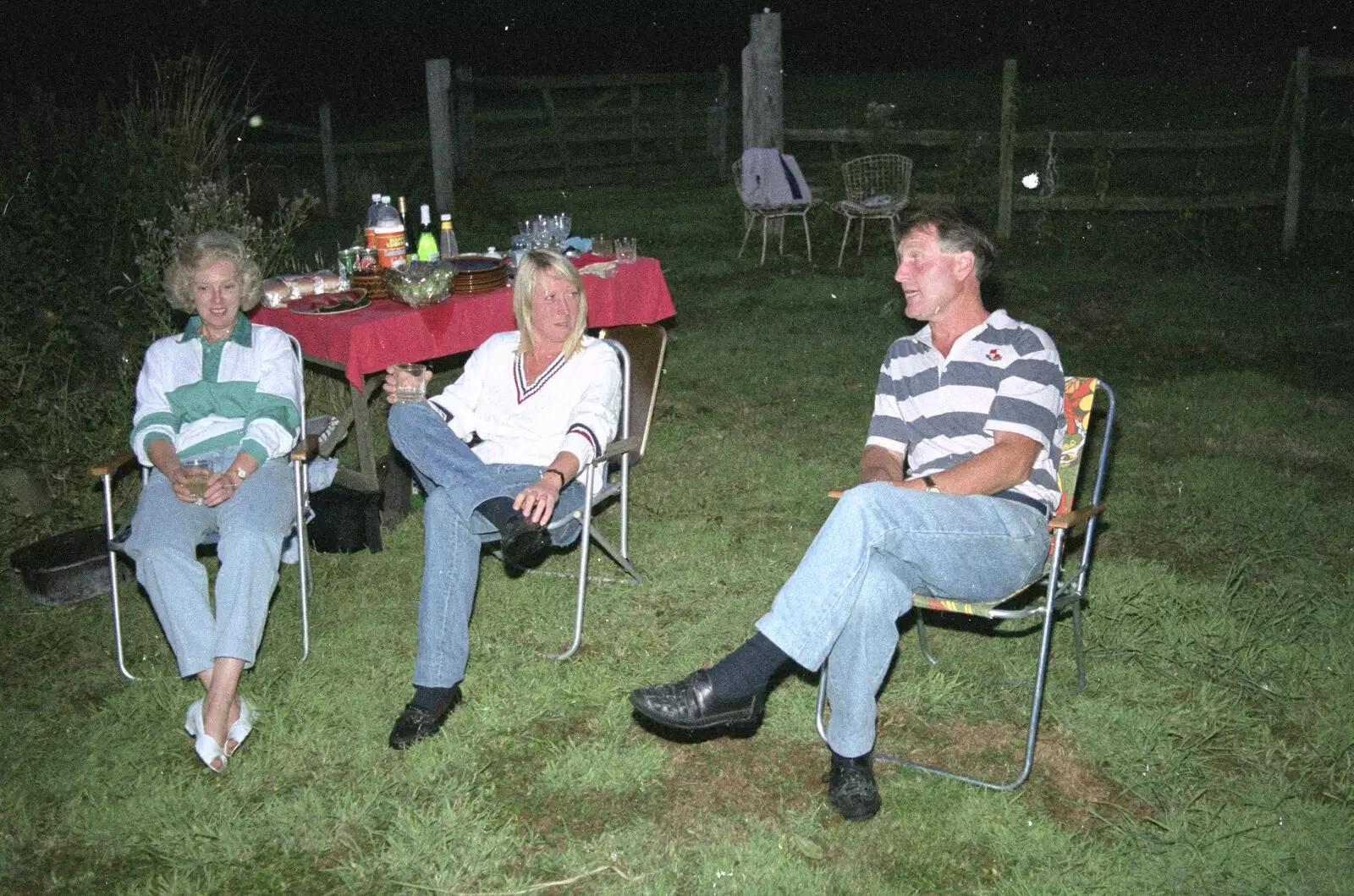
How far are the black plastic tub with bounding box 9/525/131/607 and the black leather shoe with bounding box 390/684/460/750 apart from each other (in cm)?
155

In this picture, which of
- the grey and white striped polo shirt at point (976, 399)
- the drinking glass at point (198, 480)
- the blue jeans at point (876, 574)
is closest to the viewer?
the blue jeans at point (876, 574)

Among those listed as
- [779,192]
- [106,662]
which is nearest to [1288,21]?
[779,192]

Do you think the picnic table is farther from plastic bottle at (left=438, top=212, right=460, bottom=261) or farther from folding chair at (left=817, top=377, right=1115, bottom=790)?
folding chair at (left=817, top=377, right=1115, bottom=790)

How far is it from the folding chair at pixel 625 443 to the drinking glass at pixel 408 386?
1.80ft

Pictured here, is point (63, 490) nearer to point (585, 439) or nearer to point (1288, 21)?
point (585, 439)

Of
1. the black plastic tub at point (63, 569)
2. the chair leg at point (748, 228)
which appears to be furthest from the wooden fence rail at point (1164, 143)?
the black plastic tub at point (63, 569)

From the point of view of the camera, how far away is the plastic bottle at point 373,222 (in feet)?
15.7

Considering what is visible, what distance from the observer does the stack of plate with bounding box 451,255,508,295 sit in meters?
4.68

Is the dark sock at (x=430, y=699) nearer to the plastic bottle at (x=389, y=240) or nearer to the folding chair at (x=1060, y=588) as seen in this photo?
the folding chair at (x=1060, y=588)

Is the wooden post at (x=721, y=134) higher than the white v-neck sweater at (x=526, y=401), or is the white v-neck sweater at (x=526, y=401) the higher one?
the wooden post at (x=721, y=134)

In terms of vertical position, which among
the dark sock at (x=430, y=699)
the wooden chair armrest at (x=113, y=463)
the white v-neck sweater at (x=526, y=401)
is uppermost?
the white v-neck sweater at (x=526, y=401)

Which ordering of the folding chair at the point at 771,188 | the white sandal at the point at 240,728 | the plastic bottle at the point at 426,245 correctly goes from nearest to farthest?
the white sandal at the point at 240,728, the plastic bottle at the point at 426,245, the folding chair at the point at 771,188

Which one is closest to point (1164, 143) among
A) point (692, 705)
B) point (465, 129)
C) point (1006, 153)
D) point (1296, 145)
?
point (1296, 145)

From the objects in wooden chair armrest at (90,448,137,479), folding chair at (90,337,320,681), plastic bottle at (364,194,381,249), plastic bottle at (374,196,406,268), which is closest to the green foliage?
plastic bottle at (364,194,381,249)
